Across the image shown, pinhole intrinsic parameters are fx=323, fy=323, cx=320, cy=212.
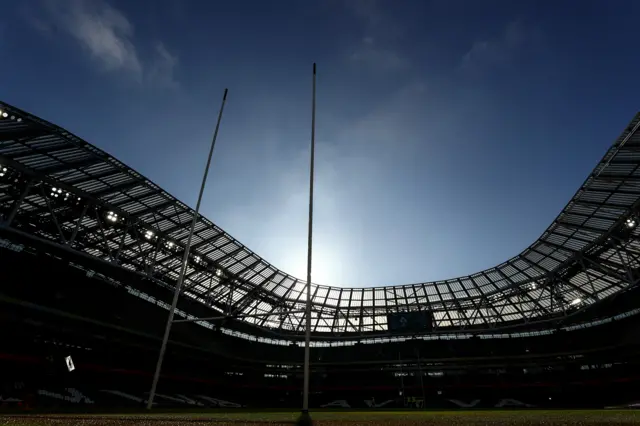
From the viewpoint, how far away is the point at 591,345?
41.9 metres

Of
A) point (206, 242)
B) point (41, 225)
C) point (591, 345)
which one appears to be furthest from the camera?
point (591, 345)

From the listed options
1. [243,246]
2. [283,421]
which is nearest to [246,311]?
[243,246]

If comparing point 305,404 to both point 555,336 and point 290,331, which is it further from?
point 555,336

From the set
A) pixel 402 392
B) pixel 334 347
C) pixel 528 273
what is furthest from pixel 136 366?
pixel 528 273

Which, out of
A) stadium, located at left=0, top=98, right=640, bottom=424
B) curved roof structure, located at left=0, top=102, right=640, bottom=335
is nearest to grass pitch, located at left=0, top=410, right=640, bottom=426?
curved roof structure, located at left=0, top=102, right=640, bottom=335

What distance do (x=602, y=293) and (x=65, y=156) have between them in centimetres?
5356

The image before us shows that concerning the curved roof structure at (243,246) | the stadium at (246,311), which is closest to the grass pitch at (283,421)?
the curved roof structure at (243,246)

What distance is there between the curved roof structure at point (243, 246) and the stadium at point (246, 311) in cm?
14

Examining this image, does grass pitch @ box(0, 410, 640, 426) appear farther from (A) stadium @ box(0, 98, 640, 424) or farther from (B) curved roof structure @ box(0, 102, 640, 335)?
(A) stadium @ box(0, 98, 640, 424)

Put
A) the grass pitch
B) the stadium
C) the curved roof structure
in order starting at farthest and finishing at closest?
the stadium < the curved roof structure < the grass pitch

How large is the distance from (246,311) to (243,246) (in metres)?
16.1

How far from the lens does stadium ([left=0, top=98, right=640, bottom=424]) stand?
23.5 m

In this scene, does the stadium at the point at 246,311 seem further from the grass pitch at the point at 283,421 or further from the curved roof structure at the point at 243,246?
the grass pitch at the point at 283,421

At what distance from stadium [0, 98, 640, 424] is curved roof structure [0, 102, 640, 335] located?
140mm
